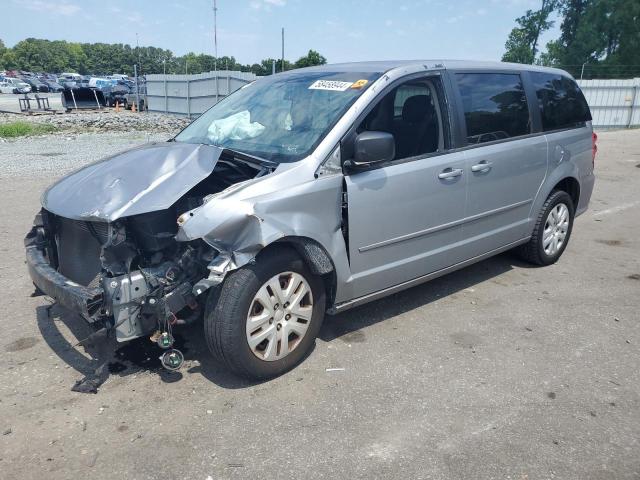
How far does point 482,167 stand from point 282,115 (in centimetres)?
167

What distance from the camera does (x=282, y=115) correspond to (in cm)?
410

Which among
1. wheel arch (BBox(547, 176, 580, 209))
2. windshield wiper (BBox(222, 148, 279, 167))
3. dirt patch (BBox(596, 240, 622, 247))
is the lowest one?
dirt patch (BBox(596, 240, 622, 247))

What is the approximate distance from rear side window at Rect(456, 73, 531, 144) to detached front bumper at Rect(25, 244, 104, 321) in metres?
3.02

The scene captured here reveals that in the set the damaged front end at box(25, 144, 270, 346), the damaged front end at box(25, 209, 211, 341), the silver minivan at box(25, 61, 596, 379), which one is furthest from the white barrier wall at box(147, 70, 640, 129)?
the damaged front end at box(25, 209, 211, 341)

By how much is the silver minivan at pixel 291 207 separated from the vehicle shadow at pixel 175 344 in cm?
31

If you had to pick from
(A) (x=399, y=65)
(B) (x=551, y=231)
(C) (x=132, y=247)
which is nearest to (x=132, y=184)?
(C) (x=132, y=247)

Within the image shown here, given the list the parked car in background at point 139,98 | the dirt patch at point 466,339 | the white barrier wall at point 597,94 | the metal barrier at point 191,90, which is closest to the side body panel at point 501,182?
the dirt patch at point 466,339

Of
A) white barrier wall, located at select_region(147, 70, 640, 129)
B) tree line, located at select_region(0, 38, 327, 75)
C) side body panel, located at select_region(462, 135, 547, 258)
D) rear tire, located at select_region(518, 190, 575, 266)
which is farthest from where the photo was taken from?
tree line, located at select_region(0, 38, 327, 75)

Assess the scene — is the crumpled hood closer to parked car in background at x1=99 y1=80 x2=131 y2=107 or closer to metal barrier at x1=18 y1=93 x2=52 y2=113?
metal barrier at x1=18 y1=93 x2=52 y2=113

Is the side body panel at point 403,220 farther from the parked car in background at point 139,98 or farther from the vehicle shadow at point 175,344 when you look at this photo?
the parked car in background at point 139,98

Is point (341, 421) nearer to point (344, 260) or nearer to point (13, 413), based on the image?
point (344, 260)

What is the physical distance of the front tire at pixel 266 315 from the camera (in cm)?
318

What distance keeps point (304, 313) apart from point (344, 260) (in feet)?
1.46

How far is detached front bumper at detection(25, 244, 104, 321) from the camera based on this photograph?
3.06 m
